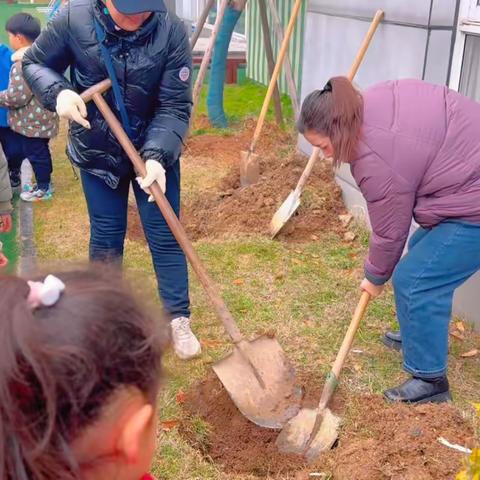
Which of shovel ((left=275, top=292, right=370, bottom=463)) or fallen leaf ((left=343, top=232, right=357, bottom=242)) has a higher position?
shovel ((left=275, top=292, right=370, bottom=463))

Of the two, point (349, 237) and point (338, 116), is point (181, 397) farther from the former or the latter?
point (349, 237)

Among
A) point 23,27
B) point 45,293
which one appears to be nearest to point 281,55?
point 23,27

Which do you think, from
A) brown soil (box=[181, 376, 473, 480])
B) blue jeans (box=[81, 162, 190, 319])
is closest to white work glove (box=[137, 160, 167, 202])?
blue jeans (box=[81, 162, 190, 319])

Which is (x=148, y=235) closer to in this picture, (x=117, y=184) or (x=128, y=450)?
(x=117, y=184)

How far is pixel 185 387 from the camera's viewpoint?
3164 millimetres

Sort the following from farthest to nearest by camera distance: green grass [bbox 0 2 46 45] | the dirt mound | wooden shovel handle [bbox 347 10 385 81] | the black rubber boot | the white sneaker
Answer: green grass [bbox 0 2 46 45] → the dirt mound → wooden shovel handle [bbox 347 10 385 81] → the black rubber boot → the white sneaker

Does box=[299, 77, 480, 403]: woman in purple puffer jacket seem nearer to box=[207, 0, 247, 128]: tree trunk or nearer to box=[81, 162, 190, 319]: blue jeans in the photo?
box=[81, 162, 190, 319]: blue jeans

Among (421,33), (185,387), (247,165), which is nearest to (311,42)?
(247,165)

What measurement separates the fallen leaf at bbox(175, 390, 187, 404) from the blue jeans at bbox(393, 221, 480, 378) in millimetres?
1033

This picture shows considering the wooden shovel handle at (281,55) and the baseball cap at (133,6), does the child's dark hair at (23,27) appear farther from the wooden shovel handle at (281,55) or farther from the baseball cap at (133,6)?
the baseball cap at (133,6)

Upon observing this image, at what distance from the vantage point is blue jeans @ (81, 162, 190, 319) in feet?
10.5

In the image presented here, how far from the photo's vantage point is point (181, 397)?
3.09 m

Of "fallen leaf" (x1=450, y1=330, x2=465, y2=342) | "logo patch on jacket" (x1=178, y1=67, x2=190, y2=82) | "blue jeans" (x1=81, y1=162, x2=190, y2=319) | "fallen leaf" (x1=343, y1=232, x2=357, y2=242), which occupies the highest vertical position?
"logo patch on jacket" (x1=178, y1=67, x2=190, y2=82)

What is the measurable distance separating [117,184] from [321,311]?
4.70 feet
